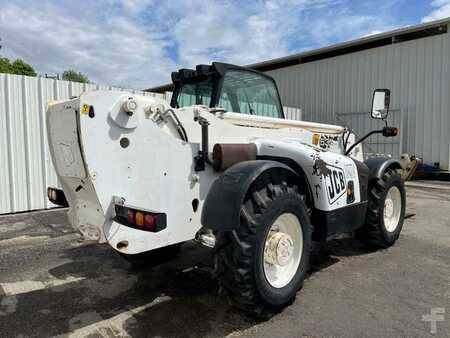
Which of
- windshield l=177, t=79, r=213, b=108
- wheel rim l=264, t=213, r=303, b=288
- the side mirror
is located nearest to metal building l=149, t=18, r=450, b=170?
the side mirror

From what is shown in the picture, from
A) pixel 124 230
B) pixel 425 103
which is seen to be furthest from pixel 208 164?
pixel 425 103

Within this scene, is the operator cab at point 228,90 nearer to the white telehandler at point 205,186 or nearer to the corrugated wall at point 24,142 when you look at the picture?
the white telehandler at point 205,186

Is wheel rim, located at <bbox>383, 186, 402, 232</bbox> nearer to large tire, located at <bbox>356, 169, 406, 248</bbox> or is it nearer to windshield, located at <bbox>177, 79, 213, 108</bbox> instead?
large tire, located at <bbox>356, 169, 406, 248</bbox>

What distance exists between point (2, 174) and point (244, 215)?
6.31 m

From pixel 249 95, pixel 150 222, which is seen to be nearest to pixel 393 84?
pixel 249 95

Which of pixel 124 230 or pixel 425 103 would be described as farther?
pixel 425 103

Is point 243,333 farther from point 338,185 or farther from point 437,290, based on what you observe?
point 437,290

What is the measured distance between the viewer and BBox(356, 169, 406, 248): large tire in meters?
4.46

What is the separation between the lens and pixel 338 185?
140 inches

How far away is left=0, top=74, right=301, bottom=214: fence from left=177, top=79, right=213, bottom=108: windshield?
4495 millimetres

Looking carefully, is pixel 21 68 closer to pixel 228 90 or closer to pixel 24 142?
pixel 24 142

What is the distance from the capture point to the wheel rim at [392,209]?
16.1 ft

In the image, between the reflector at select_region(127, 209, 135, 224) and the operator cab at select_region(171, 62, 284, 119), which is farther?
the operator cab at select_region(171, 62, 284, 119)

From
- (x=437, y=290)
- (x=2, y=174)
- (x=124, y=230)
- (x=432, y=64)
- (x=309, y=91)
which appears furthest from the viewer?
(x=309, y=91)
